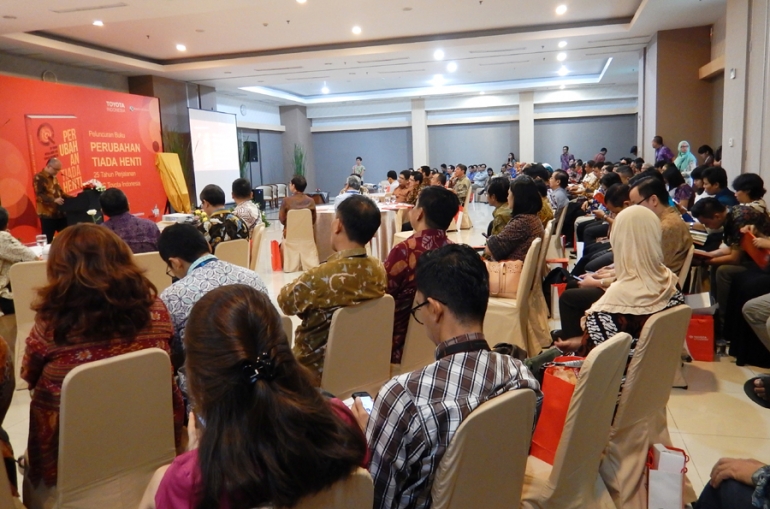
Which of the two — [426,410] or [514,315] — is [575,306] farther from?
[426,410]

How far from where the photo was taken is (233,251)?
4449mm

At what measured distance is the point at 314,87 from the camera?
16.3m

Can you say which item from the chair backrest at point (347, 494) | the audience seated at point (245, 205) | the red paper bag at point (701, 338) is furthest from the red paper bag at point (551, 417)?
the audience seated at point (245, 205)

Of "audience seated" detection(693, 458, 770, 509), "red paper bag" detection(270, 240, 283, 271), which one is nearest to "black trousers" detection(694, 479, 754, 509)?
"audience seated" detection(693, 458, 770, 509)

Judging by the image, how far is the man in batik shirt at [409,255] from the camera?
2.95m

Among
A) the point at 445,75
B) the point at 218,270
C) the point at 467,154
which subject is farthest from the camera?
the point at 467,154

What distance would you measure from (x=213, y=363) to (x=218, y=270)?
4.85ft

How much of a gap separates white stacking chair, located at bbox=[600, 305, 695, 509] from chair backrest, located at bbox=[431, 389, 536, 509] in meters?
0.82

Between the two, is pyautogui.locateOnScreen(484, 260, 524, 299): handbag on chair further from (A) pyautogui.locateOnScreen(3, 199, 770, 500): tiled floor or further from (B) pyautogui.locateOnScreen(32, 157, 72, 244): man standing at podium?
(B) pyautogui.locateOnScreen(32, 157, 72, 244): man standing at podium

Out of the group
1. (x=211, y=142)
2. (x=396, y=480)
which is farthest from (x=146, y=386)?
(x=211, y=142)

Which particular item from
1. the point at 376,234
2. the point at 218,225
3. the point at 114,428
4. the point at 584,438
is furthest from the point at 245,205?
the point at 584,438

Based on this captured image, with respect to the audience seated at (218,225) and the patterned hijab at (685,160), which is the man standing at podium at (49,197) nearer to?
the audience seated at (218,225)

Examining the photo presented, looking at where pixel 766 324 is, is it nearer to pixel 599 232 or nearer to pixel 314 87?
pixel 599 232

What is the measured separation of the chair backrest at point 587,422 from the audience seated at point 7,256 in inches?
150
